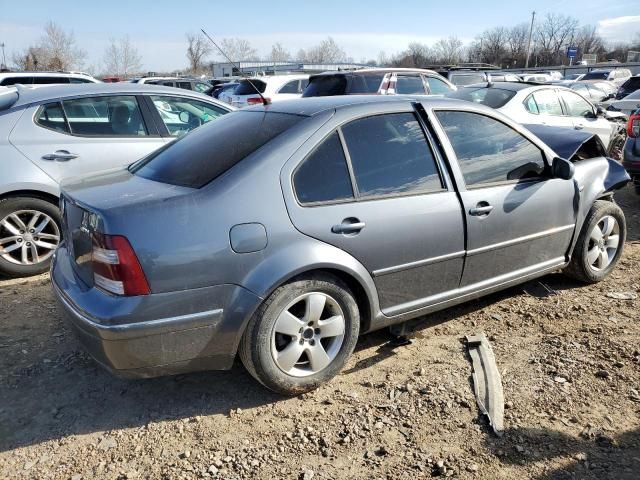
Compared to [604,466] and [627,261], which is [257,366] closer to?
[604,466]

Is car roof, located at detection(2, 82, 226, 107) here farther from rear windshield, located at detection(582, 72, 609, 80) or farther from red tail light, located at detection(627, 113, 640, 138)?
rear windshield, located at detection(582, 72, 609, 80)

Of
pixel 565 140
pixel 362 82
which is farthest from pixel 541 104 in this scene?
pixel 565 140

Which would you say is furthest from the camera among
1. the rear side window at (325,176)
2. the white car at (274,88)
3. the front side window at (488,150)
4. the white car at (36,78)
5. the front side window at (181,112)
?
the white car at (274,88)

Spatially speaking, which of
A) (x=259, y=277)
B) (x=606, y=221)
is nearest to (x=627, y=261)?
(x=606, y=221)

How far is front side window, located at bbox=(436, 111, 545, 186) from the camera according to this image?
352cm

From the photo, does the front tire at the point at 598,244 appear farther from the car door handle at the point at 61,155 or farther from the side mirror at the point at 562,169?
the car door handle at the point at 61,155

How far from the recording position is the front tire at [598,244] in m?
4.32

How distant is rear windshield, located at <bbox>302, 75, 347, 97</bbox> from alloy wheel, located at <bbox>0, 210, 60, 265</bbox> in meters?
5.25

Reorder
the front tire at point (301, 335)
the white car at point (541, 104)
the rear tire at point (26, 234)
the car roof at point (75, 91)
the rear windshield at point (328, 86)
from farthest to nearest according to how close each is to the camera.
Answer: the rear windshield at point (328, 86)
the white car at point (541, 104)
the car roof at point (75, 91)
the rear tire at point (26, 234)
the front tire at point (301, 335)

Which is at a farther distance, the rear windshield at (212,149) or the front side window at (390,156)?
the front side window at (390,156)

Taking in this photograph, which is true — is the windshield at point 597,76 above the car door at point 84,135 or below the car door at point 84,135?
below

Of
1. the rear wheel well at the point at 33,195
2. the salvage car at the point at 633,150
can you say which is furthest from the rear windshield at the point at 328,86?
the rear wheel well at the point at 33,195

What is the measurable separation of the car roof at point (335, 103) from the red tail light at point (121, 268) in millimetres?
1317

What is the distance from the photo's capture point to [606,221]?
4492mm
